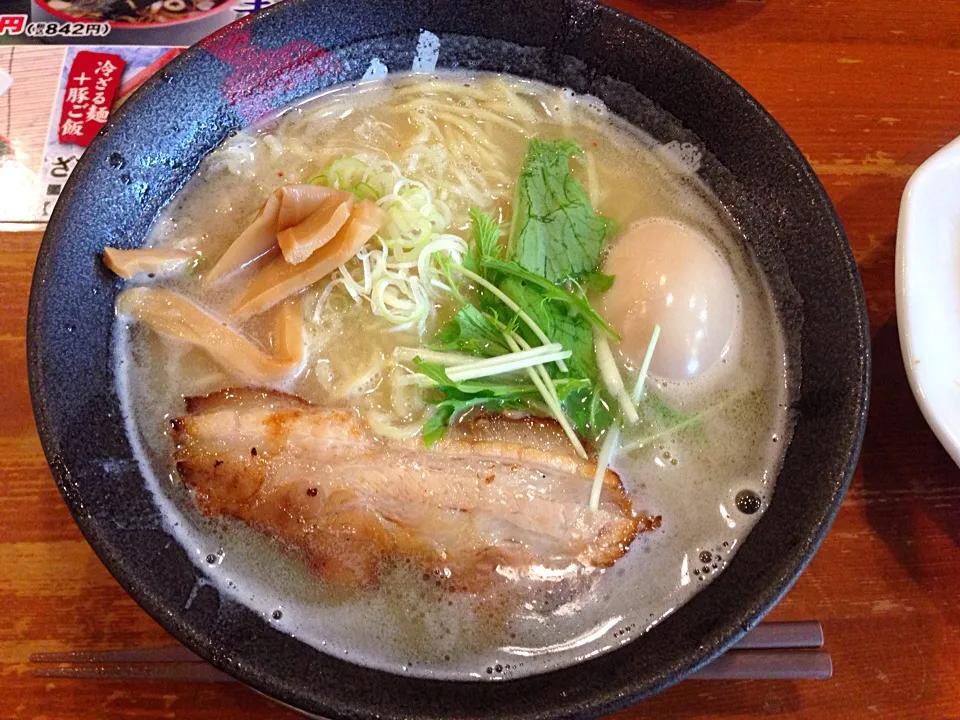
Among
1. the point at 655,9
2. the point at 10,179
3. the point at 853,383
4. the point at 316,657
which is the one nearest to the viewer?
the point at 316,657

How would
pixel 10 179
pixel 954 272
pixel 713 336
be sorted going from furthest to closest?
pixel 10 179 → pixel 954 272 → pixel 713 336

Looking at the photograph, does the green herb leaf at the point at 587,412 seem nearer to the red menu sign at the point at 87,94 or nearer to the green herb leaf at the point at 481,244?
the green herb leaf at the point at 481,244

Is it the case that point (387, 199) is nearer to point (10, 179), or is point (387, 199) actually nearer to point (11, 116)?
point (10, 179)

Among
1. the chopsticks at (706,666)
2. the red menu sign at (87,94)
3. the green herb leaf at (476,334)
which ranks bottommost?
the chopsticks at (706,666)

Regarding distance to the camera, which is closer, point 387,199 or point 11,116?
point 387,199

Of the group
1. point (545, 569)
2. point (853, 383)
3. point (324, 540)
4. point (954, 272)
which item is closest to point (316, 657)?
point (324, 540)

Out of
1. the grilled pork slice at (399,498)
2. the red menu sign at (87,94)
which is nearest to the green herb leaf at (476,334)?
the grilled pork slice at (399,498)

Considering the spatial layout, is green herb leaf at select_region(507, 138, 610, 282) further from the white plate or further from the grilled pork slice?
the white plate

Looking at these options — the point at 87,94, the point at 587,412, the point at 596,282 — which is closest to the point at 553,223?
the point at 596,282
